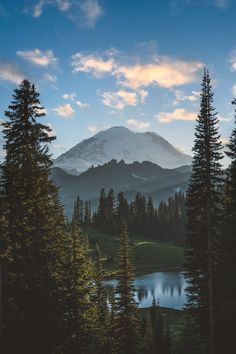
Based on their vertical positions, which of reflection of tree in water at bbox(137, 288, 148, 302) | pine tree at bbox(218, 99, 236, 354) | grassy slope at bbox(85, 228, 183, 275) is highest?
pine tree at bbox(218, 99, 236, 354)

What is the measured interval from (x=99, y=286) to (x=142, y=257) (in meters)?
95.5

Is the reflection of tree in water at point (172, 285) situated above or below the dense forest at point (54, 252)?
below

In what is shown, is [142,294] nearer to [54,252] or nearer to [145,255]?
[145,255]

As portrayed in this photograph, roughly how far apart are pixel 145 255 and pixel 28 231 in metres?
121

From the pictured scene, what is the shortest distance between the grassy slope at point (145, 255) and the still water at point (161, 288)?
7770mm

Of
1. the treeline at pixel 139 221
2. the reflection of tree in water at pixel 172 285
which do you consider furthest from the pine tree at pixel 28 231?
the treeline at pixel 139 221

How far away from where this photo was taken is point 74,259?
34.9m

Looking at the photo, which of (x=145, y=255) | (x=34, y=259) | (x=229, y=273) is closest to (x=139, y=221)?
(x=145, y=255)

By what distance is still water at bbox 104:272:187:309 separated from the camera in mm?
94312

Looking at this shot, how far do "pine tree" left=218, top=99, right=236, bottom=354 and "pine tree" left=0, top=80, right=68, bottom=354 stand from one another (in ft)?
39.5

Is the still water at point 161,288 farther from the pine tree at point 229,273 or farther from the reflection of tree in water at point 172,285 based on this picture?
the pine tree at point 229,273

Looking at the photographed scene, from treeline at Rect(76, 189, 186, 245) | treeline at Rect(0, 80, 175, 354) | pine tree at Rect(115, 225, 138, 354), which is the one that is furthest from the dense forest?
treeline at Rect(76, 189, 186, 245)

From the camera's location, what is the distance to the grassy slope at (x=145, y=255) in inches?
5340

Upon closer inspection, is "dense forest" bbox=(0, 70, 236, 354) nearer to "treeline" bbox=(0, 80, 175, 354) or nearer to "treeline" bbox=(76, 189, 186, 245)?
"treeline" bbox=(0, 80, 175, 354)
